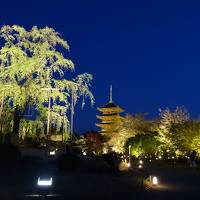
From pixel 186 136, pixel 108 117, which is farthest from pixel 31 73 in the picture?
pixel 108 117

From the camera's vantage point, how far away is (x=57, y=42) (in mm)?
28266

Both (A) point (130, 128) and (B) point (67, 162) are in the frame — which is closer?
(B) point (67, 162)

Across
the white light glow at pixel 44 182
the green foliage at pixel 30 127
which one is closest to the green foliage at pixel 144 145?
the green foliage at pixel 30 127

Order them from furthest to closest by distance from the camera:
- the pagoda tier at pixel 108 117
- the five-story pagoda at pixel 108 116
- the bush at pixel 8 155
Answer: the pagoda tier at pixel 108 117 → the five-story pagoda at pixel 108 116 → the bush at pixel 8 155

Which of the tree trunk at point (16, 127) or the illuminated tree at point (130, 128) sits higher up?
the illuminated tree at point (130, 128)

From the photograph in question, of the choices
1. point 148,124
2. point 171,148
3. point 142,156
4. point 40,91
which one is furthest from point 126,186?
point 148,124

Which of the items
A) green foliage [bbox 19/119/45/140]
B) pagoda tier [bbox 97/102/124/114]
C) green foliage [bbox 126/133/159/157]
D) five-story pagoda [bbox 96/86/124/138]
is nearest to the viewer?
green foliage [bbox 19/119/45/140]

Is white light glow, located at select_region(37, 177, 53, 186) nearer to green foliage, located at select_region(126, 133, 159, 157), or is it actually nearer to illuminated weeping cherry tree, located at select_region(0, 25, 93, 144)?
illuminated weeping cherry tree, located at select_region(0, 25, 93, 144)

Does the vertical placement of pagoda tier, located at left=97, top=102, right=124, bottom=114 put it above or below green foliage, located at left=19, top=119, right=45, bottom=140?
above

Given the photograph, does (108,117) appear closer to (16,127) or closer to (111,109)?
(111,109)

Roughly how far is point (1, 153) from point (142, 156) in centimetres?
3466

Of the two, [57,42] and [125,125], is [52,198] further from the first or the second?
[125,125]

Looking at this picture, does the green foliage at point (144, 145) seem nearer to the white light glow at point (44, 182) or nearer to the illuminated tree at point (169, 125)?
the illuminated tree at point (169, 125)

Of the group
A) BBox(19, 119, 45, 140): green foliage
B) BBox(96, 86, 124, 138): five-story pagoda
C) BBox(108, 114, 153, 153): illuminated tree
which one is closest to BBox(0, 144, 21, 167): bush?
BBox(19, 119, 45, 140): green foliage
